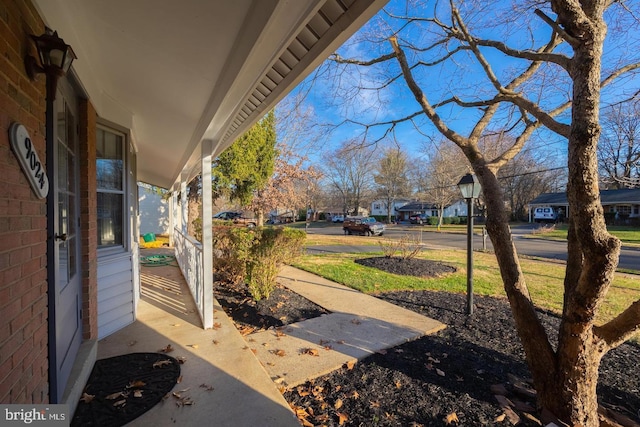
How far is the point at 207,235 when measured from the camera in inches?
147

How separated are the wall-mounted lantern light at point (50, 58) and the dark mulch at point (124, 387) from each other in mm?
2260

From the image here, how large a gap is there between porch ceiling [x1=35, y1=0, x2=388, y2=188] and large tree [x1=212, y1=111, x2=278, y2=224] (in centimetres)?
836

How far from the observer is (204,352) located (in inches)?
122

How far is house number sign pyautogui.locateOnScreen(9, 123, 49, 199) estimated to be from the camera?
4.37 feet

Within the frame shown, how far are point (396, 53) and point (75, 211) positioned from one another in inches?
163

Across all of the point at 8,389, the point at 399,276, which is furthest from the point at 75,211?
the point at 399,276

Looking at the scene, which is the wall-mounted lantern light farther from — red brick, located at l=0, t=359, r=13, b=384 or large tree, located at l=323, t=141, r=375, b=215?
Result: large tree, located at l=323, t=141, r=375, b=215

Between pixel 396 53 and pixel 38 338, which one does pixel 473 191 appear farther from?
pixel 38 338

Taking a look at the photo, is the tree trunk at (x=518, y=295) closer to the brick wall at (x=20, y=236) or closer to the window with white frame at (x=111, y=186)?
the brick wall at (x=20, y=236)

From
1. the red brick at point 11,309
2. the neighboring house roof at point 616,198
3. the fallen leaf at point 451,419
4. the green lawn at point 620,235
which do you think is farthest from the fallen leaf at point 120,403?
the neighboring house roof at point 616,198

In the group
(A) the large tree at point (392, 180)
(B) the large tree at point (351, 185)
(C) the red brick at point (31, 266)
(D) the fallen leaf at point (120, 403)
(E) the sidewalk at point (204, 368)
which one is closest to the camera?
(C) the red brick at point (31, 266)

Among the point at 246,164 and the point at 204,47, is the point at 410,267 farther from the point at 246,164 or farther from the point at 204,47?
the point at 246,164

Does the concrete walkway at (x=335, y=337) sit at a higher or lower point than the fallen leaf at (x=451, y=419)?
higher

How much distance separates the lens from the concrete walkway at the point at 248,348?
2.19 m
